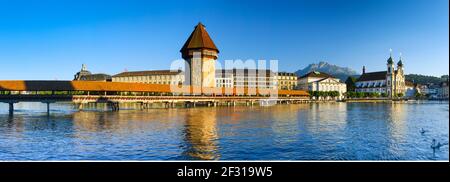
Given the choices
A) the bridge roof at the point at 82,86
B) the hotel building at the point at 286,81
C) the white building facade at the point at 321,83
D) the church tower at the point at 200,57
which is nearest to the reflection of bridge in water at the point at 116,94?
the bridge roof at the point at 82,86

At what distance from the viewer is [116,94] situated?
45438 mm

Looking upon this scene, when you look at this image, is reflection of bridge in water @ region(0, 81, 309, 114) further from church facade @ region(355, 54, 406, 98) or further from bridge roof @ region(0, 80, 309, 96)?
church facade @ region(355, 54, 406, 98)

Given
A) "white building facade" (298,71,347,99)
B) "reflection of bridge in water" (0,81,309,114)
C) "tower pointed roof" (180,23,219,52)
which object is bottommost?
"reflection of bridge in water" (0,81,309,114)

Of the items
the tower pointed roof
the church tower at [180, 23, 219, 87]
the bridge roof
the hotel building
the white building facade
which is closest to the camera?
the bridge roof

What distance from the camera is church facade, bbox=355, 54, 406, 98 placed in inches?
4838

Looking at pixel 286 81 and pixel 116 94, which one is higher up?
pixel 286 81

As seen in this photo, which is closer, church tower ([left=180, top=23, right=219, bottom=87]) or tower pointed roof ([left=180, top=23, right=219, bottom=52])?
church tower ([left=180, top=23, right=219, bottom=87])

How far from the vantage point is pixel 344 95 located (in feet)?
360

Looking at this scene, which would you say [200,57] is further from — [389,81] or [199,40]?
[389,81]

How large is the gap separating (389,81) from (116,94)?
10589cm

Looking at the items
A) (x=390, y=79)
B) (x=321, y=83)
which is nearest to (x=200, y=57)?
(x=321, y=83)

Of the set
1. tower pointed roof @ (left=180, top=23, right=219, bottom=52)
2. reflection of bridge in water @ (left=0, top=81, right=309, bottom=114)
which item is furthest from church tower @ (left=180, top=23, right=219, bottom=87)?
reflection of bridge in water @ (left=0, top=81, right=309, bottom=114)

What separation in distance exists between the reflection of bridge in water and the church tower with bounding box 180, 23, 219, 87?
7228mm
